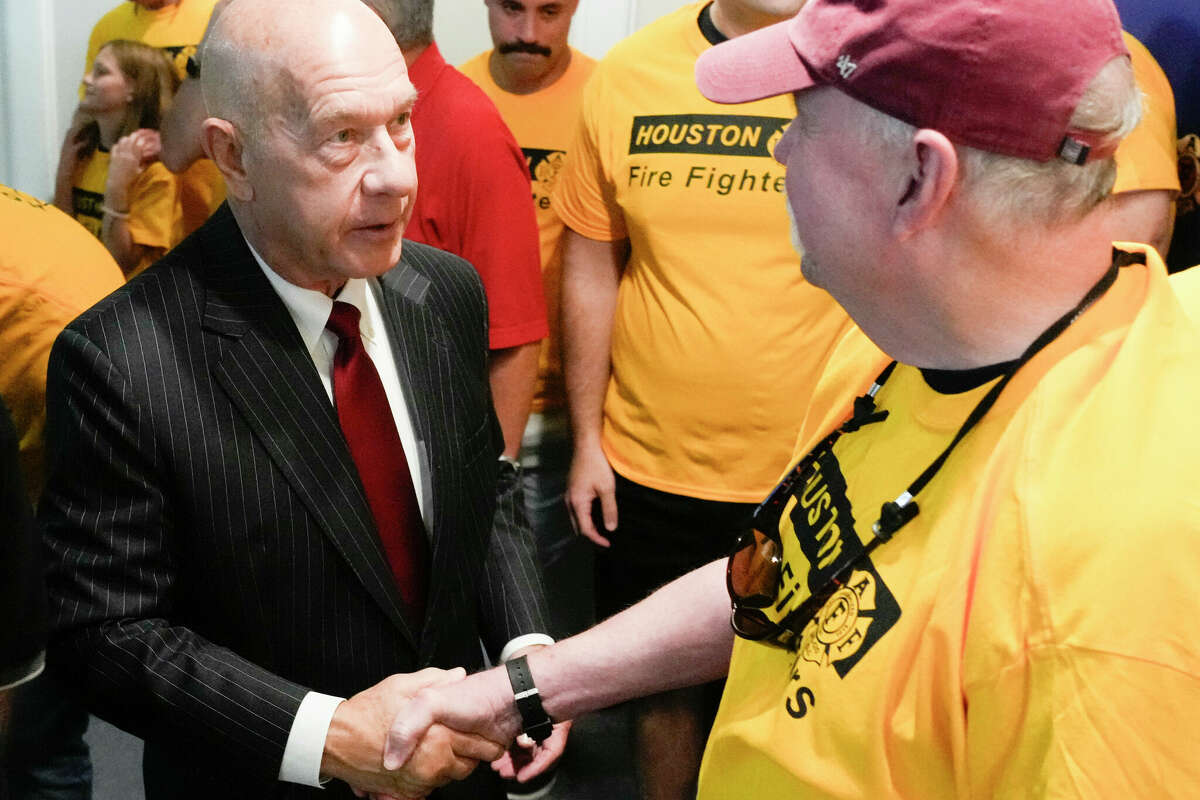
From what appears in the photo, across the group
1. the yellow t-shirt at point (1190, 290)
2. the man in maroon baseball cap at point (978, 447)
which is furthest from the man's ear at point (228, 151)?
the yellow t-shirt at point (1190, 290)

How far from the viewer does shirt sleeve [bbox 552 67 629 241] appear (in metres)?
2.28

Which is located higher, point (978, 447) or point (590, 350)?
point (978, 447)

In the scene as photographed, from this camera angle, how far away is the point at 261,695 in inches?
52.6

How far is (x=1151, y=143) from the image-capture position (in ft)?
5.70

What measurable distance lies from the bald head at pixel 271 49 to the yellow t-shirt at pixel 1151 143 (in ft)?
3.83

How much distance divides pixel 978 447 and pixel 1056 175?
0.76 ft

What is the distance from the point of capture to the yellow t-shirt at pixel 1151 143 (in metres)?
1.72

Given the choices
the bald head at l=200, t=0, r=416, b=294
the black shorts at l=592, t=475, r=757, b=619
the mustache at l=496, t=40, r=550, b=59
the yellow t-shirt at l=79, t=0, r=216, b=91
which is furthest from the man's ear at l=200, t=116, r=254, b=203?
the yellow t-shirt at l=79, t=0, r=216, b=91

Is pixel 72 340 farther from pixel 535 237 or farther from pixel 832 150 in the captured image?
pixel 535 237

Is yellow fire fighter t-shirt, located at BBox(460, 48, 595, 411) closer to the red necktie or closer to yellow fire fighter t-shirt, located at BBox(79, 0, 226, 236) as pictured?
yellow fire fighter t-shirt, located at BBox(79, 0, 226, 236)

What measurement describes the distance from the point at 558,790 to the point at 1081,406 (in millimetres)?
2197

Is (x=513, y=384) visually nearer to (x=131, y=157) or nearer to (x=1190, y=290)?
(x=131, y=157)

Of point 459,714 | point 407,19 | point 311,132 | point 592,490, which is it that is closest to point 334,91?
point 311,132

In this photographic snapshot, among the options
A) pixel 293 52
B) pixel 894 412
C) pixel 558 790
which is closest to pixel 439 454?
pixel 293 52
